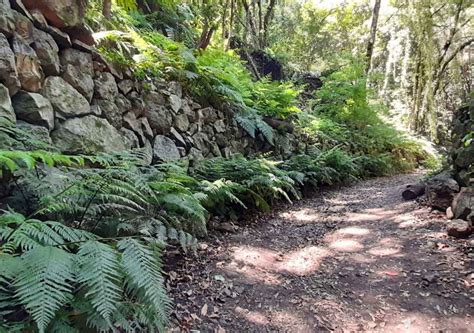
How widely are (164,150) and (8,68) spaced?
187 centimetres

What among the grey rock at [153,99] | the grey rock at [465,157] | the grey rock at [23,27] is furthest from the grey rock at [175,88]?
the grey rock at [465,157]

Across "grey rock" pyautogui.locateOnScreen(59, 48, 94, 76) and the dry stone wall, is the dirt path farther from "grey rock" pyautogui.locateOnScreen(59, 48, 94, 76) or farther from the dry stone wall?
"grey rock" pyautogui.locateOnScreen(59, 48, 94, 76)

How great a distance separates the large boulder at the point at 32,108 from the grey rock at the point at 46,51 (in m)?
0.35

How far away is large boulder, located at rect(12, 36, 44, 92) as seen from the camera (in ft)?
8.37

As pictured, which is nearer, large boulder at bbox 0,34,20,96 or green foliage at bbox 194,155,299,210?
large boulder at bbox 0,34,20,96

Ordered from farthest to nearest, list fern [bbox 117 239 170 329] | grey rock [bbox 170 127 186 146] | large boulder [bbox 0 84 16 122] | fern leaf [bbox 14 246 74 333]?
grey rock [bbox 170 127 186 146] < large boulder [bbox 0 84 16 122] < fern [bbox 117 239 170 329] < fern leaf [bbox 14 246 74 333]

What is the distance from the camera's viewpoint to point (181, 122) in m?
4.45

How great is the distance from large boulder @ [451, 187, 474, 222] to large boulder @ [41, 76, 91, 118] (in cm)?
405

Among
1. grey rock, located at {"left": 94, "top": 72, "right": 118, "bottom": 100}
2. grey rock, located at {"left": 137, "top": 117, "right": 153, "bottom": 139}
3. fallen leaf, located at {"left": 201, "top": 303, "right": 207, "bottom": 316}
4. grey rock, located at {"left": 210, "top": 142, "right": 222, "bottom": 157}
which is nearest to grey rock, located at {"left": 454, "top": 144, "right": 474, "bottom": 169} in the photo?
grey rock, located at {"left": 210, "top": 142, "right": 222, "bottom": 157}

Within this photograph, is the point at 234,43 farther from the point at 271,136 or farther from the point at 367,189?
the point at 367,189

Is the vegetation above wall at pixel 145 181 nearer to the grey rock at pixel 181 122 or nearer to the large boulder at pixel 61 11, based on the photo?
the large boulder at pixel 61 11

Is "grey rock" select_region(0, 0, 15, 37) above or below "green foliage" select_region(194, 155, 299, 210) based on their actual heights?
above

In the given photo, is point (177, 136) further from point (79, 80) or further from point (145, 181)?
point (145, 181)

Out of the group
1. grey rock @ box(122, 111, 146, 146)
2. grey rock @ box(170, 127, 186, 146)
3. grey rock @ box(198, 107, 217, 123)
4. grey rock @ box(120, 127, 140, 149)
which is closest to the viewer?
grey rock @ box(120, 127, 140, 149)
